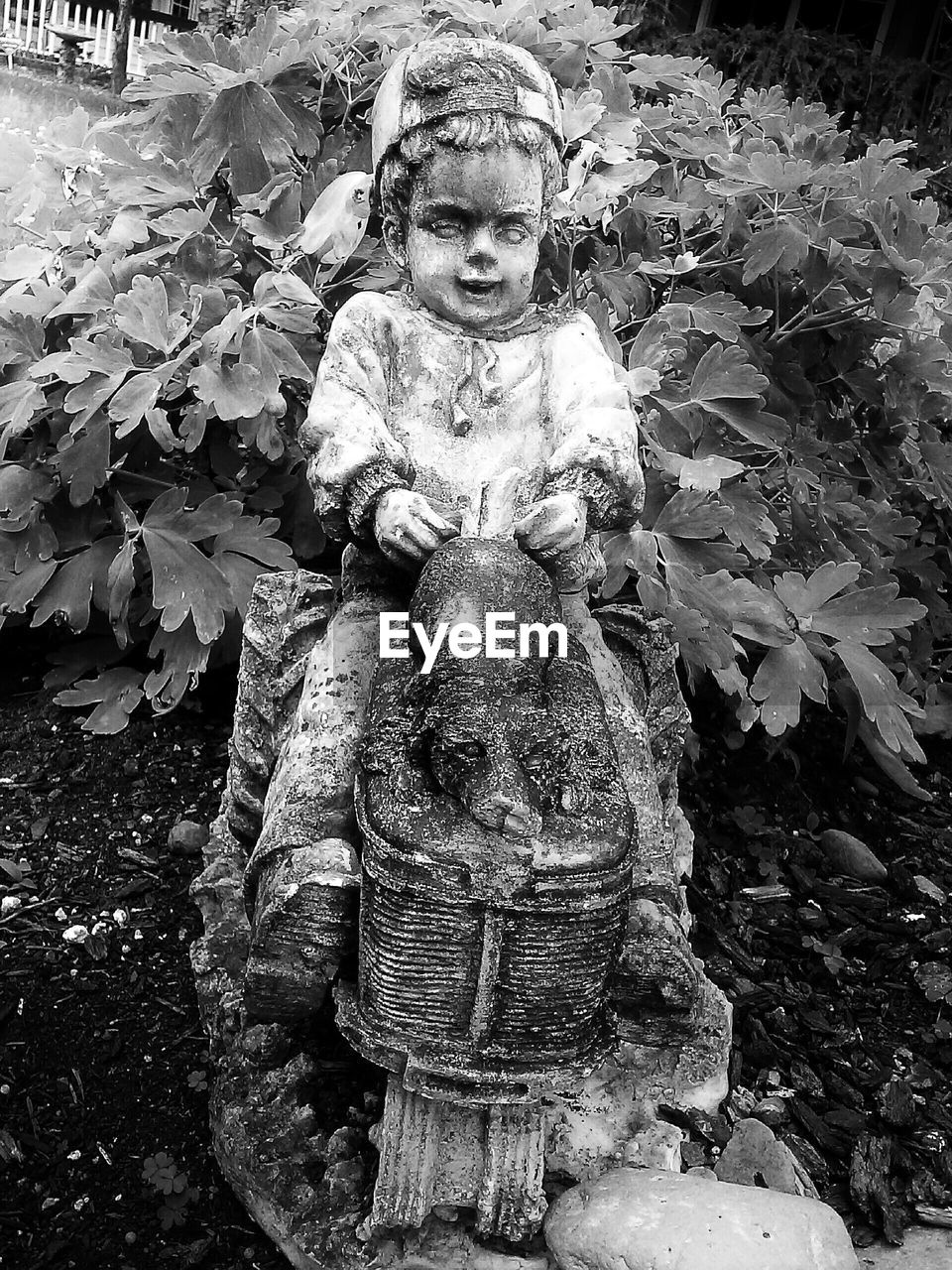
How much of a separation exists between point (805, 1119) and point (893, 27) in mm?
5854

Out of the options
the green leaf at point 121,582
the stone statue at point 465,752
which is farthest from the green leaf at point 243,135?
the stone statue at point 465,752

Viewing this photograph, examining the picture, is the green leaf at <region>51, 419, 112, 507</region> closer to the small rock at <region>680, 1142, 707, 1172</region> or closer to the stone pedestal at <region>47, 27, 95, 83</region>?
the small rock at <region>680, 1142, 707, 1172</region>

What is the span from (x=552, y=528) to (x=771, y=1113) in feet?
4.23

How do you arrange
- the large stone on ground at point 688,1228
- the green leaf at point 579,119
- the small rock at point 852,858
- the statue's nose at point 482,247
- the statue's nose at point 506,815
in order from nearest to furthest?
the statue's nose at point 506,815, the large stone on ground at point 688,1228, the statue's nose at point 482,247, the green leaf at point 579,119, the small rock at point 852,858

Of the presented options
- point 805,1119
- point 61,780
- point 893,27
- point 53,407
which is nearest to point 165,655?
point 61,780

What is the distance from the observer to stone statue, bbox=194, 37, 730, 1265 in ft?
4.70

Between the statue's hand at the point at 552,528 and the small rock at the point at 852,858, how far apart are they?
1.63 meters

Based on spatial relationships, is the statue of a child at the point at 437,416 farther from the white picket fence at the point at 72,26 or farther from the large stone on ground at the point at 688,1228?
the white picket fence at the point at 72,26

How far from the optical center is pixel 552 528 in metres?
1.62

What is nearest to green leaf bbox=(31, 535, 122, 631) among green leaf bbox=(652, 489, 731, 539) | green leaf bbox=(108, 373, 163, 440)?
green leaf bbox=(108, 373, 163, 440)

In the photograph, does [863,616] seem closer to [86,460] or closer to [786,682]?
[786,682]

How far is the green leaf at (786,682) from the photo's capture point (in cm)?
249

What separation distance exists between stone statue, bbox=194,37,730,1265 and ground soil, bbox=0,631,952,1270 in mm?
173

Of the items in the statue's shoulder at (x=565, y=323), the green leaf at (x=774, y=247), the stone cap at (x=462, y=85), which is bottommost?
the green leaf at (x=774, y=247)
